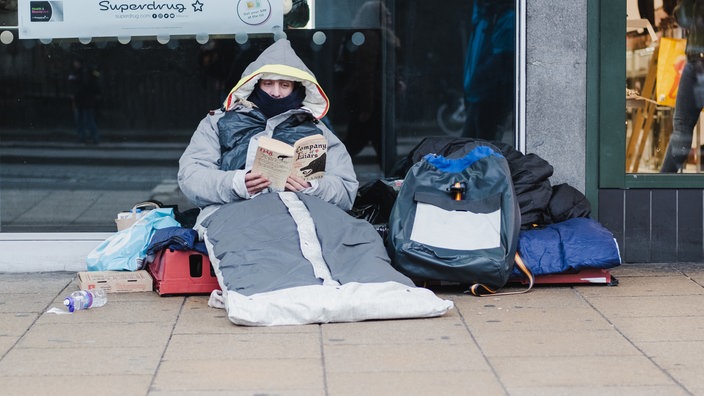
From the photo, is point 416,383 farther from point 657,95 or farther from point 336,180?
point 657,95

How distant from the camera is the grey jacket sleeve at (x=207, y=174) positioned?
19.6 feet

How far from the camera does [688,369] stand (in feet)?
15.1

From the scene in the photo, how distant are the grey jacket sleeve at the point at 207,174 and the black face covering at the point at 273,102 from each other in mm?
232

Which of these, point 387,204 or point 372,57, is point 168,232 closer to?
point 387,204

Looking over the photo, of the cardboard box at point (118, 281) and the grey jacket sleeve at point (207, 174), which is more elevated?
the grey jacket sleeve at point (207, 174)

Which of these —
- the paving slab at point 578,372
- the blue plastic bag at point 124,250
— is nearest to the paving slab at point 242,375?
the paving slab at point 578,372

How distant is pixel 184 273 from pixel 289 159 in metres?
0.87

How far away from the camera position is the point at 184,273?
6.03 metres

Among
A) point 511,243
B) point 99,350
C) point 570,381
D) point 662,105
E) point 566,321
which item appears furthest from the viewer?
point 662,105

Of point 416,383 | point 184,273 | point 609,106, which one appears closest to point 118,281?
point 184,273

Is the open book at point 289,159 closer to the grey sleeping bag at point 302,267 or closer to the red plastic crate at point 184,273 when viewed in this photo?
the grey sleeping bag at point 302,267

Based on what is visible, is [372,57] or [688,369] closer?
[688,369]

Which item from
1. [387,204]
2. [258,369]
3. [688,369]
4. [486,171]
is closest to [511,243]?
[486,171]

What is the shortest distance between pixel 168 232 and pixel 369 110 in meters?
1.59
